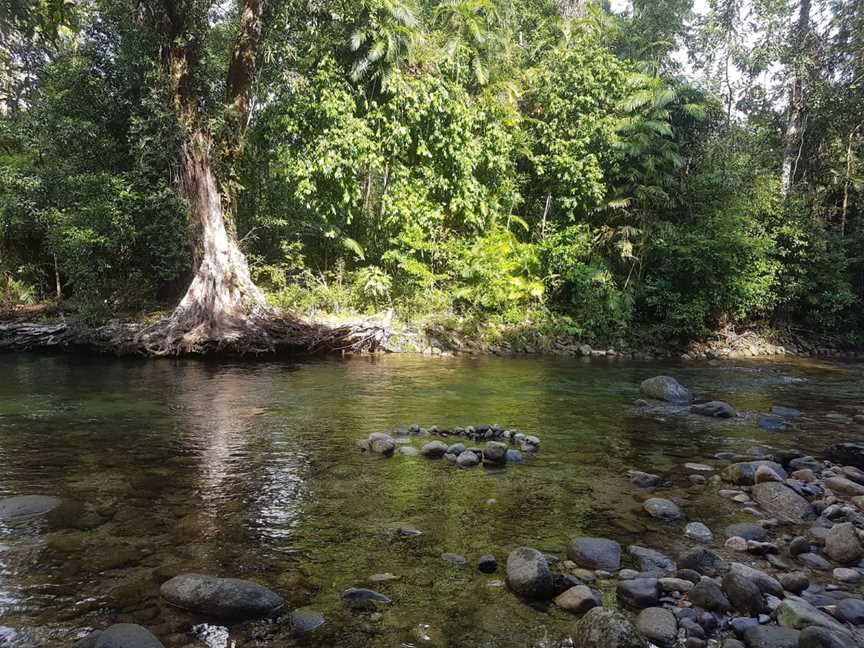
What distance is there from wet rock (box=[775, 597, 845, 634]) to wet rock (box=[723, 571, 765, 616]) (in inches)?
4.2

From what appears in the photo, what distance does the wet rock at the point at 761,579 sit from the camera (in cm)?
348

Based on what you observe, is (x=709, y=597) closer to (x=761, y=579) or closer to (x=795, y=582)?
(x=761, y=579)

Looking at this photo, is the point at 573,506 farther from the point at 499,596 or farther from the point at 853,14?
the point at 853,14

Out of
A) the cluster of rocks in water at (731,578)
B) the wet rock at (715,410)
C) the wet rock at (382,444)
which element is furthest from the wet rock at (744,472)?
the wet rock at (382,444)

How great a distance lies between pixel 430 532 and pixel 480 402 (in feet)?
17.6

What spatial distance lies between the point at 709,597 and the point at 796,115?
26.3 metres

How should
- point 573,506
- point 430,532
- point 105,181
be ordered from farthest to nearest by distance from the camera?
point 105,181 < point 573,506 < point 430,532

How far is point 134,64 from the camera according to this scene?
1565cm

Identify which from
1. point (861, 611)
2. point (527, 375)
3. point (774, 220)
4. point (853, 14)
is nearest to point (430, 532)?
point (861, 611)

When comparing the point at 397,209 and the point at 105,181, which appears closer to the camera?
A: the point at 105,181

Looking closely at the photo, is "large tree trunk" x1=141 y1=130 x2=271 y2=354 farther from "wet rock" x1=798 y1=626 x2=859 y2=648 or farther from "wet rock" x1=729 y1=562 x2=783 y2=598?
"wet rock" x1=798 y1=626 x2=859 y2=648

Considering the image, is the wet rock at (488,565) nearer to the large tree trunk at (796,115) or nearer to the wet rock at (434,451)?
the wet rock at (434,451)

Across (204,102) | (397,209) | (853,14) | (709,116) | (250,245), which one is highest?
(853,14)

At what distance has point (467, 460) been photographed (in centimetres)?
614
